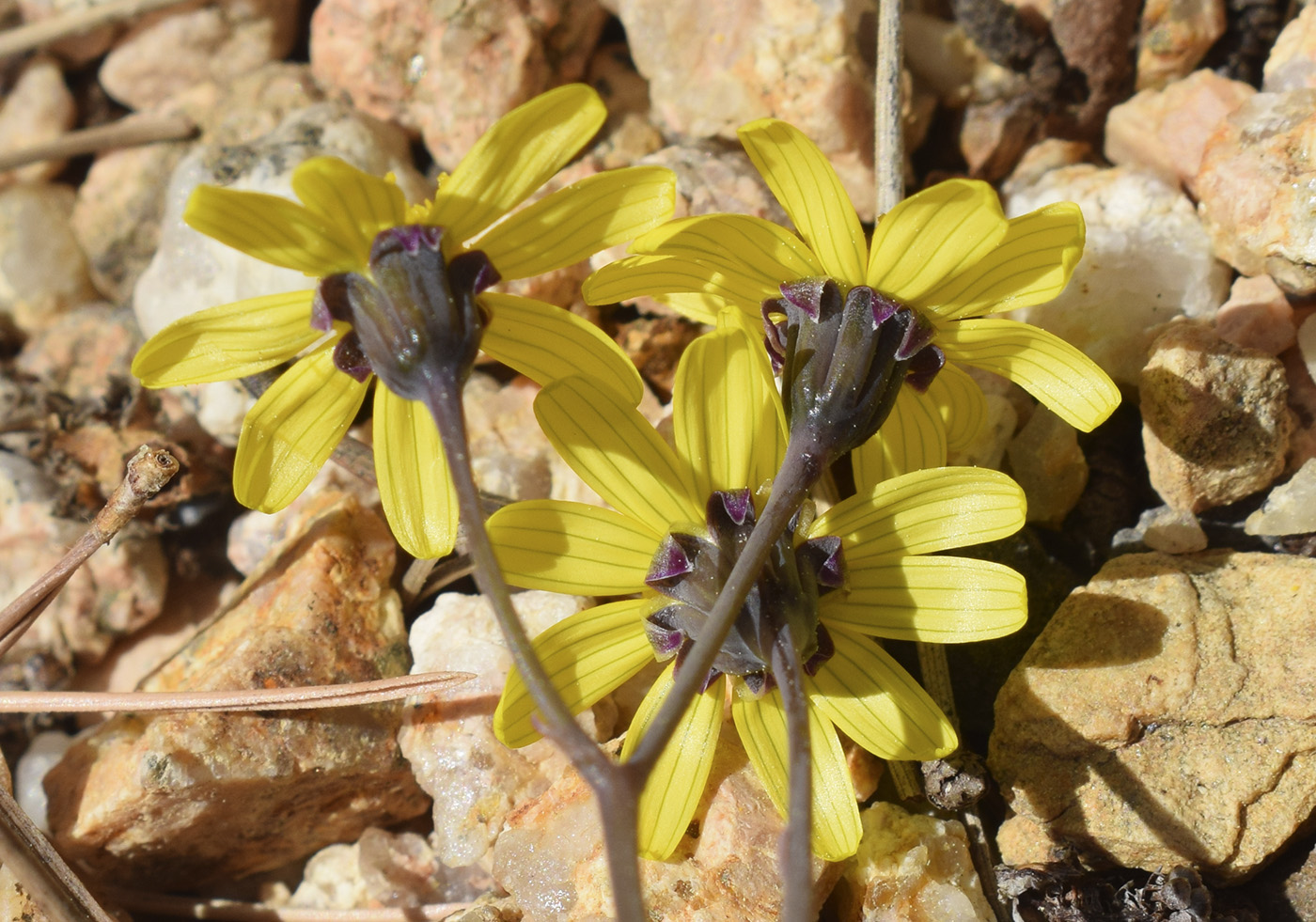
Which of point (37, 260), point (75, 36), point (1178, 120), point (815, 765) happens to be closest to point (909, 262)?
point (815, 765)

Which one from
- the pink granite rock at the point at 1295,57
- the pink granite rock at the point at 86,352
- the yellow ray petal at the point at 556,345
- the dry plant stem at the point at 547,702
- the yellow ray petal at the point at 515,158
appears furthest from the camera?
the pink granite rock at the point at 86,352

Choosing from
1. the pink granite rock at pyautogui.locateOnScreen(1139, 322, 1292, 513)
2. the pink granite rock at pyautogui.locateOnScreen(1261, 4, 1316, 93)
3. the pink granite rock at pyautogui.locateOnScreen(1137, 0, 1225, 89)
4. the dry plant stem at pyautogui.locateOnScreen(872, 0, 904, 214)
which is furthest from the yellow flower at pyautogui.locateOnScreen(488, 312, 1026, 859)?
the pink granite rock at pyautogui.locateOnScreen(1137, 0, 1225, 89)

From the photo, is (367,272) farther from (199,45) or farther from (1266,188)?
(199,45)

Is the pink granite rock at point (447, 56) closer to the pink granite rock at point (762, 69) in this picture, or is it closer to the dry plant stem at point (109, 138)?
the pink granite rock at point (762, 69)

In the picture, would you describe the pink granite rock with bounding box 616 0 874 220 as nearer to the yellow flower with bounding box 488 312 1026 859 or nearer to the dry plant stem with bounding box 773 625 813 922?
the yellow flower with bounding box 488 312 1026 859

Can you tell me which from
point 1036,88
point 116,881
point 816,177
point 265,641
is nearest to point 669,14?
point 1036,88

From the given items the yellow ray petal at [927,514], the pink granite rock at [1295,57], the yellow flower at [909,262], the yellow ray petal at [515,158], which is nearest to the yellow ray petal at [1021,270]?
the yellow flower at [909,262]
